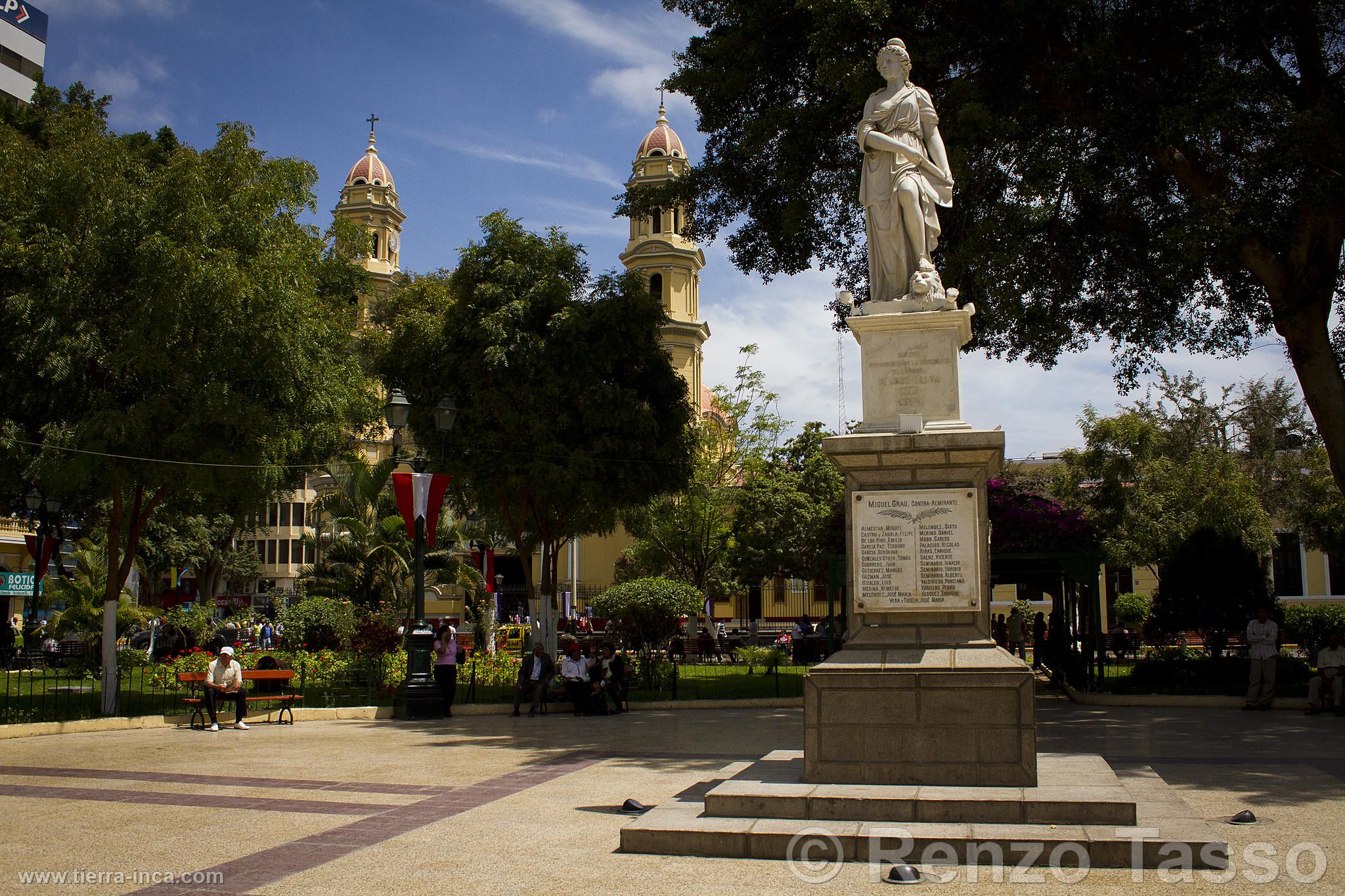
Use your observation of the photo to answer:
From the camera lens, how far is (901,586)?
26.3ft

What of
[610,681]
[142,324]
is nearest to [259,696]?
[610,681]

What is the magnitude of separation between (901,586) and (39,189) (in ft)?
47.9

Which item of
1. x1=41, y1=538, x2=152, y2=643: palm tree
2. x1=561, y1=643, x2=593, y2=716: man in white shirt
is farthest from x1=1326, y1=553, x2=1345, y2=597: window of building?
x1=41, y1=538, x2=152, y2=643: palm tree

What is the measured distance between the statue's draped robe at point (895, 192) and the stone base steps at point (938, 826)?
12.8ft

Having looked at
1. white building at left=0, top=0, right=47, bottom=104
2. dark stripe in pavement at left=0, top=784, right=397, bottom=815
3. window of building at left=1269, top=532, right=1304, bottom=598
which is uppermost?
white building at left=0, top=0, right=47, bottom=104

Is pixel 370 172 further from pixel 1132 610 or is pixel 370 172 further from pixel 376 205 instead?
pixel 1132 610

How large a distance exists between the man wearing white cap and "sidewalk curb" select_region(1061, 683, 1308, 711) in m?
13.5

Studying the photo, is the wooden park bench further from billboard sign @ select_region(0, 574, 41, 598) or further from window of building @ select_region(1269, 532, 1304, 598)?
window of building @ select_region(1269, 532, 1304, 598)

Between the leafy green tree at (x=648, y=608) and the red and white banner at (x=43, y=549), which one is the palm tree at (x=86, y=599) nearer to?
the red and white banner at (x=43, y=549)

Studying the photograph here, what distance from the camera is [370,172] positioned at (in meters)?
63.4

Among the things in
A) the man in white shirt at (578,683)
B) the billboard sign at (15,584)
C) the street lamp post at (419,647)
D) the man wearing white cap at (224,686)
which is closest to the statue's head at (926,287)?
the street lamp post at (419,647)

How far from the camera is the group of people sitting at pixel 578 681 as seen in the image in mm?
17344

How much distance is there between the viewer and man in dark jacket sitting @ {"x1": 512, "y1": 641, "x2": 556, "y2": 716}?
57.5ft

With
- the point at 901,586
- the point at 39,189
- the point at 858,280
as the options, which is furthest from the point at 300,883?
the point at 858,280
